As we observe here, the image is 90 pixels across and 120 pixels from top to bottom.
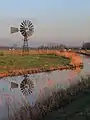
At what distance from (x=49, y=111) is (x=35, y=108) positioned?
0.63 m

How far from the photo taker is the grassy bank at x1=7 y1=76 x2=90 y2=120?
1320 centimetres

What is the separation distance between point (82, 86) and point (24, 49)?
45412mm

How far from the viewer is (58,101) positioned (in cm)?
1559

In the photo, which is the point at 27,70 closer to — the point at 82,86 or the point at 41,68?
the point at 41,68

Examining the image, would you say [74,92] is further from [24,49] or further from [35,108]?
[24,49]

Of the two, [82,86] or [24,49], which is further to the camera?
[24,49]

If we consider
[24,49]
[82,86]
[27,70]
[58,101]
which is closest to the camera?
[58,101]

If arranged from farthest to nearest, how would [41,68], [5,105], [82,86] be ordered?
1. [41,68]
2. [82,86]
3. [5,105]

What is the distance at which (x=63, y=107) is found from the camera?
15305mm

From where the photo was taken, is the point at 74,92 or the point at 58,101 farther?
the point at 74,92

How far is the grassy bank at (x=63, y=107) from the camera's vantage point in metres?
13.2

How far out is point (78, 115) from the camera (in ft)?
42.0

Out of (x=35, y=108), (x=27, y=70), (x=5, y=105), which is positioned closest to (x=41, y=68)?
(x=27, y=70)

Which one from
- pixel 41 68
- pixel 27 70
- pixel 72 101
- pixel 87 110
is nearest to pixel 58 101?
pixel 72 101
